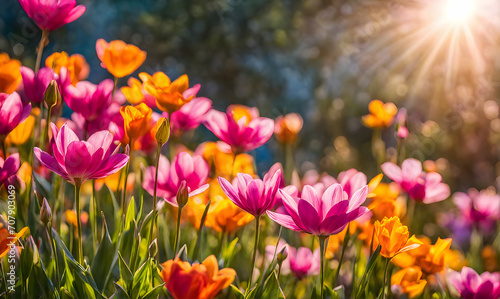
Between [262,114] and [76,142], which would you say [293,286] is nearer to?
[76,142]

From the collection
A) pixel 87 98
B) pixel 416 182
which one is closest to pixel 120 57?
pixel 87 98

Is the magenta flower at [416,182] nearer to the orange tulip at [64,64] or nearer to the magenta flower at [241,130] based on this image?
the magenta flower at [241,130]

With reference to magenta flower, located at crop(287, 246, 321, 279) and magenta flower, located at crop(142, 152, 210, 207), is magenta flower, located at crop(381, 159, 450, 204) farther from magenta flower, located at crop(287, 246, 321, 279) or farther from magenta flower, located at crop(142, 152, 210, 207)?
magenta flower, located at crop(142, 152, 210, 207)

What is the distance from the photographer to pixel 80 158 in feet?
1.86

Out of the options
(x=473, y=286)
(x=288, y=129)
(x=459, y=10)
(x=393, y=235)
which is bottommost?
(x=459, y=10)

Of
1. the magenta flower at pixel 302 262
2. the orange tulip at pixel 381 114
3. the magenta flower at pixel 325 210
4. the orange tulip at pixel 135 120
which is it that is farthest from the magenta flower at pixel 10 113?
the orange tulip at pixel 381 114

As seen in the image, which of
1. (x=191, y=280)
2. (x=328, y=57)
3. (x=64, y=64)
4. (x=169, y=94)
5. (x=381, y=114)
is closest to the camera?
(x=191, y=280)

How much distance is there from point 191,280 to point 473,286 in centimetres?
44

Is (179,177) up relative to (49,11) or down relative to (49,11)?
down

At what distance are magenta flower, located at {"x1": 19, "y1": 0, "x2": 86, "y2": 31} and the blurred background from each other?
2174mm

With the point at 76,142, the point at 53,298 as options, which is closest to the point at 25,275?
the point at 53,298

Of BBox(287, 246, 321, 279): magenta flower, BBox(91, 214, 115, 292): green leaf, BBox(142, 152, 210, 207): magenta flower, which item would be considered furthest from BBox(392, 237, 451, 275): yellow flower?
BBox(91, 214, 115, 292): green leaf

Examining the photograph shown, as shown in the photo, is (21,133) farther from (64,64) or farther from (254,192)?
(254,192)

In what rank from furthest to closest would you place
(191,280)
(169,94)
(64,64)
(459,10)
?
(459,10), (64,64), (169,94), (191,280)
